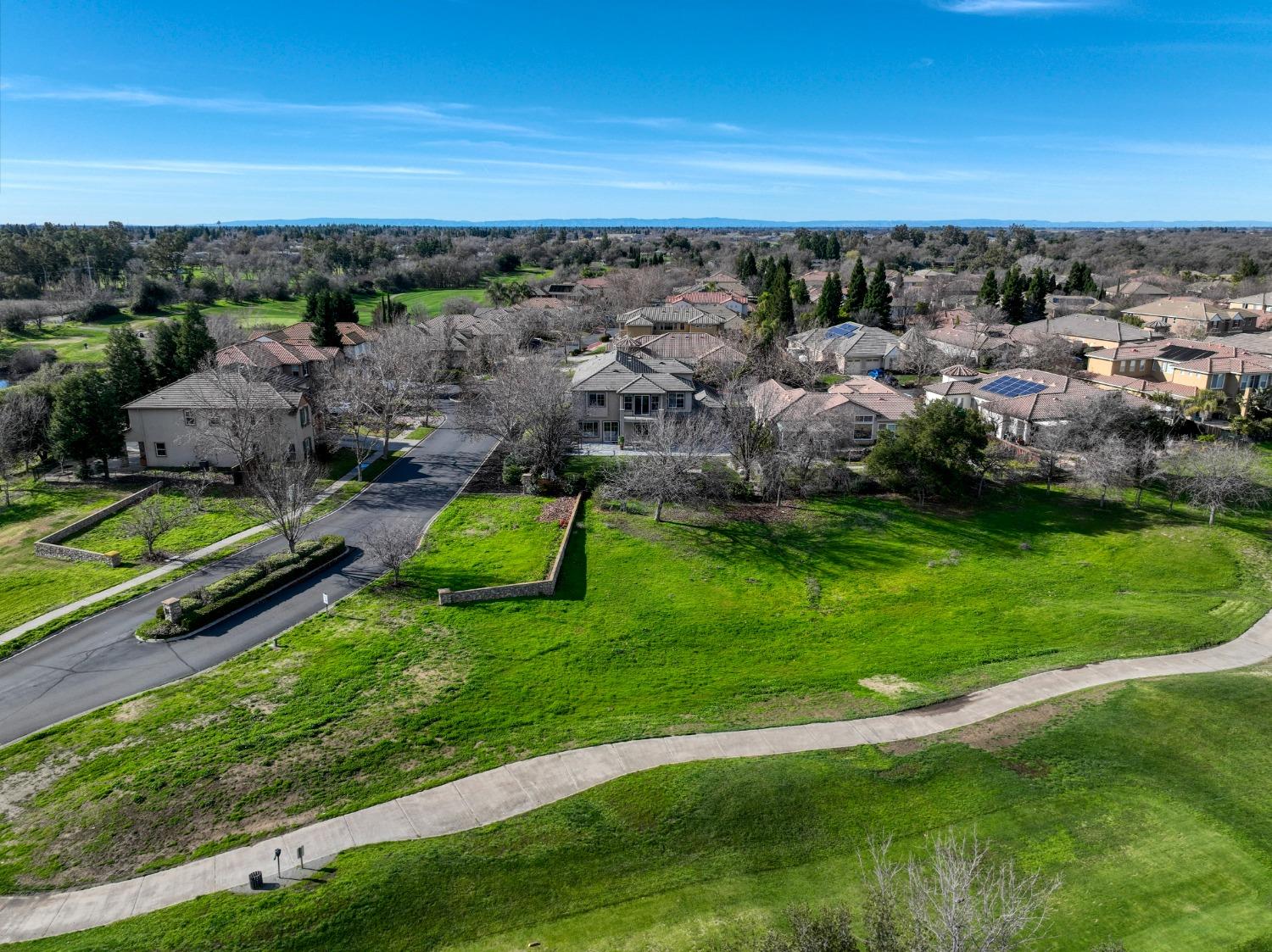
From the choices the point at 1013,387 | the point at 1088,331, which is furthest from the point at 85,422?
the point at 1088,331

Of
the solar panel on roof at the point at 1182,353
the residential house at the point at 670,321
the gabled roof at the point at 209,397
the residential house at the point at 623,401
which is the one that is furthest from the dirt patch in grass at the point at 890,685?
the residential house at the point at 670,321

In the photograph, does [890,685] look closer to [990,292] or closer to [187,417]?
[187,417]


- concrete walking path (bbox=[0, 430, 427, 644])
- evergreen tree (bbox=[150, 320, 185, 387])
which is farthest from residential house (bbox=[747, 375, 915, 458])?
evergreen tree (bbox=[150, 320, 185, 387])

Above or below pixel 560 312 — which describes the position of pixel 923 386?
below

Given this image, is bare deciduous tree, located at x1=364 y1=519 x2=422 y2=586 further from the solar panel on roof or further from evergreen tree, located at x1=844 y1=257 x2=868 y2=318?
evergreen tree, located at x1=844 y1=257 x2=868 y2=318

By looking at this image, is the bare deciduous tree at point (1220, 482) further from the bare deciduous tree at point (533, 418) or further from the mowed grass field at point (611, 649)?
the bare deciduous tree at point (533, 418)

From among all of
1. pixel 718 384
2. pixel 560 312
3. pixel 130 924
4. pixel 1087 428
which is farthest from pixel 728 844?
pixel 560 312

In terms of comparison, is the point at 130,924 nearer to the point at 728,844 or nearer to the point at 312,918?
the point at 312,918
